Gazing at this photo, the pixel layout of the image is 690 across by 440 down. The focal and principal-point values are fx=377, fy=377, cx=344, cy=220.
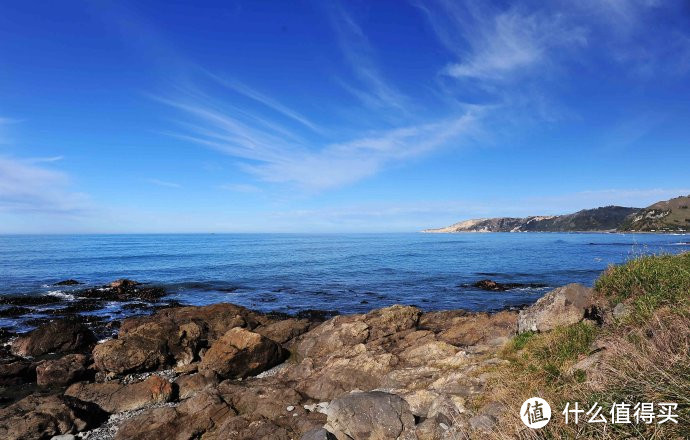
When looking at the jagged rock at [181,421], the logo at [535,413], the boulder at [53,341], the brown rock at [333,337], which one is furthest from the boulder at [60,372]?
the logo at [535,413]

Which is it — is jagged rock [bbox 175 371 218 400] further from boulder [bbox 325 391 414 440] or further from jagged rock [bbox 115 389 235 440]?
boulder [bbox 325 391 414 440]

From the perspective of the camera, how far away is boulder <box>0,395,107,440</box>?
11445mm

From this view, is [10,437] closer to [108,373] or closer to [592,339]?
[108,373]

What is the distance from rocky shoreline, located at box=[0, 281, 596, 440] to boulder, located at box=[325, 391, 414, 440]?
0.07ft

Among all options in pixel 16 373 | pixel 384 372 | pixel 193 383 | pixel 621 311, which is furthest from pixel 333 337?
pixel 16 373

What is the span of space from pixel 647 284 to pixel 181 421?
13.6 meters

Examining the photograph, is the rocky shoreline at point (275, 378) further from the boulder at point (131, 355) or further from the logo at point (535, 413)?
the logo at point (535, 413)

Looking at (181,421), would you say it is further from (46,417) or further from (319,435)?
(319,435)

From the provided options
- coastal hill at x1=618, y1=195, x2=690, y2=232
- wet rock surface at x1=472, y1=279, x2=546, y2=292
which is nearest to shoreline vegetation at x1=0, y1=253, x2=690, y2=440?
wet rock surface at x1=472, y1=279, x2=546, y2=292

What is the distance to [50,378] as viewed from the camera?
628 inches

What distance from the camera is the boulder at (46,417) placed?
1145 centimetres

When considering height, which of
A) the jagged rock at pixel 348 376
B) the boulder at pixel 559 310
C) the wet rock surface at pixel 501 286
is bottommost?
the wet rock surface at pixel 501 286

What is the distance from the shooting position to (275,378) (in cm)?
1390

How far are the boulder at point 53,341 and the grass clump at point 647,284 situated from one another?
2508cm
